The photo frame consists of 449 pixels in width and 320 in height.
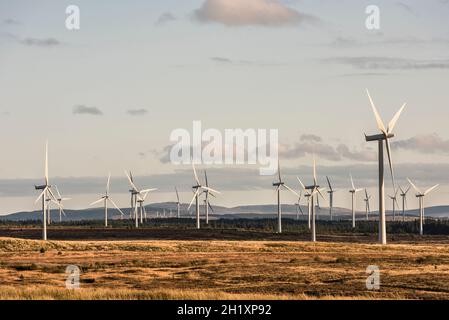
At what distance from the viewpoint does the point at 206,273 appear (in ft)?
245

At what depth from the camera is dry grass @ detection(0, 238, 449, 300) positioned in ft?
174

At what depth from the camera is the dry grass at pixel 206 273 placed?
53.1 m

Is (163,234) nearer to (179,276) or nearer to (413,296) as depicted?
(179,276)

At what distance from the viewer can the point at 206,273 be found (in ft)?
245

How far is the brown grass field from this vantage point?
5309 centimetres

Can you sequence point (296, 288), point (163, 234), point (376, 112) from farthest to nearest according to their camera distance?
1. point (163, 234)
2. point (376, 112)
3. point (296, 288)

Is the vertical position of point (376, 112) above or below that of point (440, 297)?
above

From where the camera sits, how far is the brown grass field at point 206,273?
5309cm

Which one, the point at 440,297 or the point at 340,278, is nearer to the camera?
the point at 440,297
